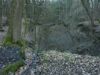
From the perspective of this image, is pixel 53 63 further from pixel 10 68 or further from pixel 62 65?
pixel 10 68

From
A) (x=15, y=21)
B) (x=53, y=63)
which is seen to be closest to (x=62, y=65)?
(x=53, y=63)

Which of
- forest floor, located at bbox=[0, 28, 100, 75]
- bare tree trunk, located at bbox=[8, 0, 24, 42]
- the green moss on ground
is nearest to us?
the green moss on ground

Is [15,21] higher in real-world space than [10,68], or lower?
higher

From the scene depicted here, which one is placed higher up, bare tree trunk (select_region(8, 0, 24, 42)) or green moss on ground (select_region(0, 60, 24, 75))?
bare tree trunk (select_region(8, 0, 24, 42))

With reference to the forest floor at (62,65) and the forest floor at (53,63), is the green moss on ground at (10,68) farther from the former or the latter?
the forest floor at (62,65)

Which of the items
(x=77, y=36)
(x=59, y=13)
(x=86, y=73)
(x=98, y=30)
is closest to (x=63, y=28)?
(x=77, y=36)

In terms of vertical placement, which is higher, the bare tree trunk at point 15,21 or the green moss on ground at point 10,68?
the bare tree trunk at point 15,21

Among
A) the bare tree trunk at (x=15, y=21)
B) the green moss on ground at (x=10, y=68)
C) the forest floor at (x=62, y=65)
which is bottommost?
the forest floor at (x=62, y=65)

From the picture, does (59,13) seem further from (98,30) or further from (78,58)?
(78,58)

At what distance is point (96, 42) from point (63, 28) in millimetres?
2703

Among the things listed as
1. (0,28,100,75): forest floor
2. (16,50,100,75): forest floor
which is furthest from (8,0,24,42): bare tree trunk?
(16,50,100,75): forest floor

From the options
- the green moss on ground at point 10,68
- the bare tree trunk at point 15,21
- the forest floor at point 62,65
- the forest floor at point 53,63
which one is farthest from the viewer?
the bare tree trunk at point 15,21

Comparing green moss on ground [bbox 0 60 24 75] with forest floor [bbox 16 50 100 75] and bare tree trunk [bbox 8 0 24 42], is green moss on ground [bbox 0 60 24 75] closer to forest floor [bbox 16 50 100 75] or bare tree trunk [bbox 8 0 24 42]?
forest floor [bbox 16 50 100 75]

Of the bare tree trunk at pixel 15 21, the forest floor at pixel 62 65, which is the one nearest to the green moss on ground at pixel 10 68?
the forest floor at pixel 62 65
